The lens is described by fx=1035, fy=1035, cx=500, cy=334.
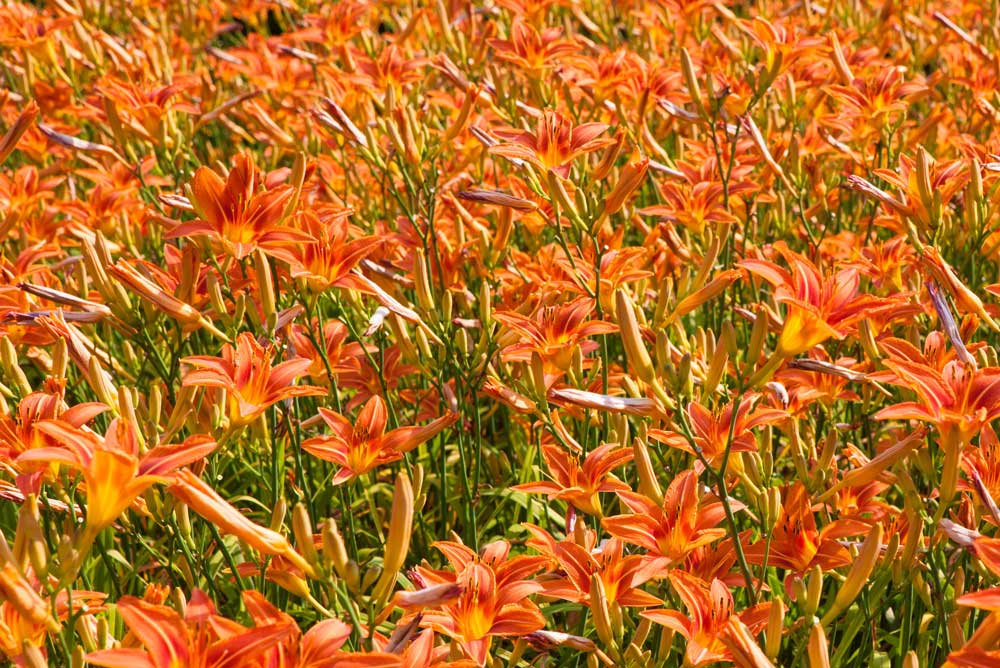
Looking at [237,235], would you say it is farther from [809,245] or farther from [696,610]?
[809,245]

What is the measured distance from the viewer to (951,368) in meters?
1.79

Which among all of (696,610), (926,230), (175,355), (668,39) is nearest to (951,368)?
(696,610)

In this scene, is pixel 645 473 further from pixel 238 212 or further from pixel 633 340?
pixel 238 212

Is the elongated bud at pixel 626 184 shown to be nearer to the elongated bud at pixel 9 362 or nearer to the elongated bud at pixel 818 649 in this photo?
the elongated bud at pixel 818 649

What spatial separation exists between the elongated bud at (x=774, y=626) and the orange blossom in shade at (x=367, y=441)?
2.56 feet

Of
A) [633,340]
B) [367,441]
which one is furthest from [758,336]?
[367,441]

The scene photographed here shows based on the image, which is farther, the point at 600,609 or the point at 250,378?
the point at 250,378

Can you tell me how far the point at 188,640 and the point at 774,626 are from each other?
2.90ft

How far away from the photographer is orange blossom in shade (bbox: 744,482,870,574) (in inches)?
75.9

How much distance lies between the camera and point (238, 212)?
84.4 inches

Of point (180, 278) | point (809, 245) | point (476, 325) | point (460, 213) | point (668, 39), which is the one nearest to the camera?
point (180, 278)

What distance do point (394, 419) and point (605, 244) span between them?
2.89 feet

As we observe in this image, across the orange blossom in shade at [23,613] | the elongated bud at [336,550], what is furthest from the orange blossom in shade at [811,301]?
the orange blossom in shade at [23,613]

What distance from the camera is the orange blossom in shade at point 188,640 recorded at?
50.9 inches
